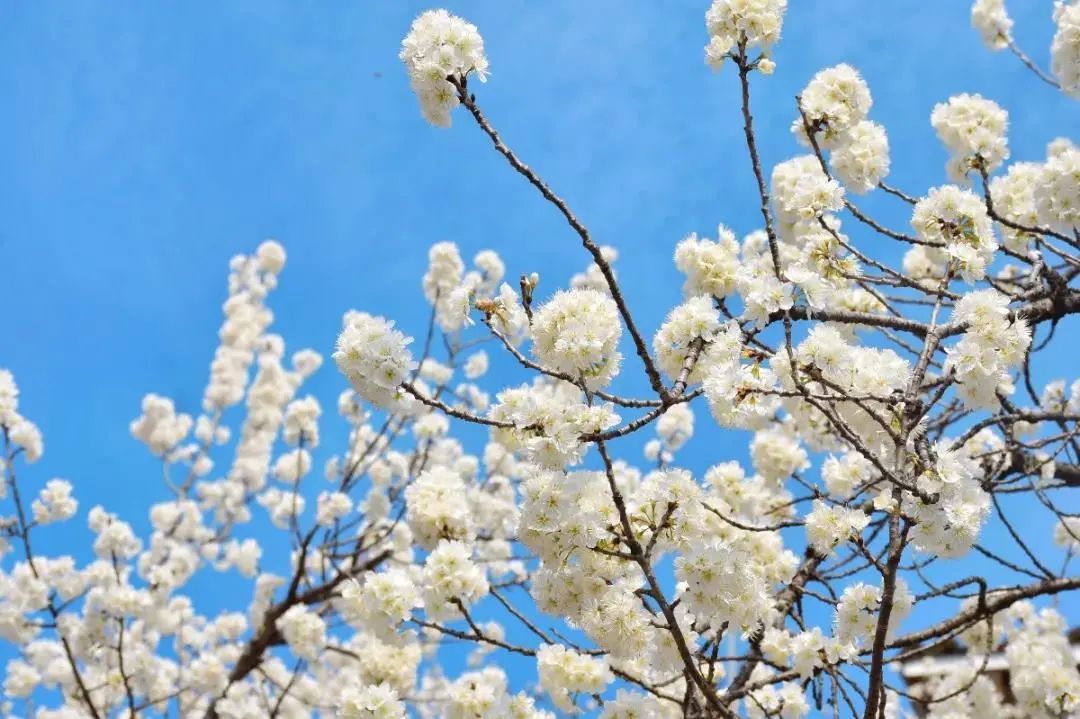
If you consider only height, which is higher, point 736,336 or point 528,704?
point 736,336

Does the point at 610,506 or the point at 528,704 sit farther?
the point at 528,704

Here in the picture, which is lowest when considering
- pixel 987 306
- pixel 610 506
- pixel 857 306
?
pixel 610 506

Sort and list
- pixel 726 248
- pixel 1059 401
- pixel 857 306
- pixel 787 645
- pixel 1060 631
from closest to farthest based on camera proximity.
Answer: pixel 726 248 → pixel 787 645 → pixel 857 306 → pixel 1059 401 → pixel 1060 631

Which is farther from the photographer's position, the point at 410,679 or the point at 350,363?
the point at 410,679

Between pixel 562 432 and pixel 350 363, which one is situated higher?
pixel 350 363

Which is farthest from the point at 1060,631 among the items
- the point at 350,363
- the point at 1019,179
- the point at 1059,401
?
the point at 350,363

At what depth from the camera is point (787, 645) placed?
414 centimetres

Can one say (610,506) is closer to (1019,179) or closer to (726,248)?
(726,248)

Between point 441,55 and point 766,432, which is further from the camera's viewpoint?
point 766,432

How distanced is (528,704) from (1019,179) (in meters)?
3.90

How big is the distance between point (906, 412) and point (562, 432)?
41.2 inches

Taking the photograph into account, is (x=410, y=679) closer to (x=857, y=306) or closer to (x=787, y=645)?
(x=787, y=645)

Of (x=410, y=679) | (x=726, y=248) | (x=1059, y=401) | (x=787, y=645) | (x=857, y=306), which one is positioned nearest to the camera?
(x=726, y=248)

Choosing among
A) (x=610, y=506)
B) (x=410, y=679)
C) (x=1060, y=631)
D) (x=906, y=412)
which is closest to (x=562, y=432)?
(x=610, y=506)
